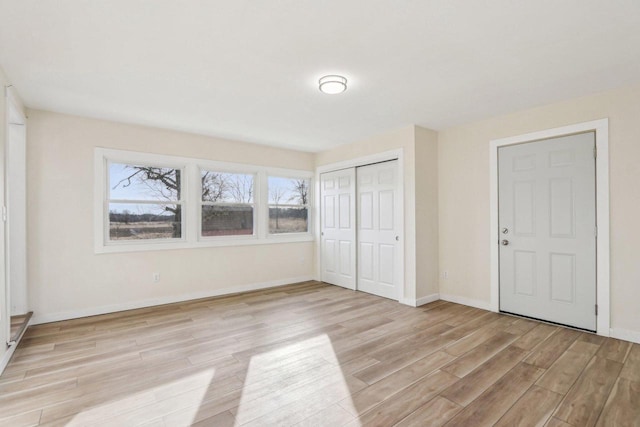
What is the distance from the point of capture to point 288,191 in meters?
5.94

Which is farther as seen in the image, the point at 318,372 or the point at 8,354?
the point at 8,354

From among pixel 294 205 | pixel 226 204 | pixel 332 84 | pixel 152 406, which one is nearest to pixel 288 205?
pixel 294 205

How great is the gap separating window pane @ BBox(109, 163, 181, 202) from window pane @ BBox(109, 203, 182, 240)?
0.13 m

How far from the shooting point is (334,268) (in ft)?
18.9

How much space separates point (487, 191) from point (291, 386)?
3.42m

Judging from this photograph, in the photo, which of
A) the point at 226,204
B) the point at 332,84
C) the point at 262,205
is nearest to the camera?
the point at 332,84

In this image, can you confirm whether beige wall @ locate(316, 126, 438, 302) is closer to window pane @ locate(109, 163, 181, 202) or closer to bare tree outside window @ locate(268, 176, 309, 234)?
bare tree outside window @ locate(268, 176, 309, 234)

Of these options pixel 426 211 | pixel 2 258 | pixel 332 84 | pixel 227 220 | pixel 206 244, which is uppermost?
pixel 332 84

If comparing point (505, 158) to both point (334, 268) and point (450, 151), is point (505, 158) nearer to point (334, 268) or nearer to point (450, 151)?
point (450, 151)

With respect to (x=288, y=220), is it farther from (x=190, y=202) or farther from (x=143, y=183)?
(x=143, y=183)

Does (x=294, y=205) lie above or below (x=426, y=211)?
above

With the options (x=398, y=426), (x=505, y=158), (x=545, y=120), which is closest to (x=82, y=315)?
(x=398, y=426)

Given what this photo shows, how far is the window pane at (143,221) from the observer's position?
423 centimetres

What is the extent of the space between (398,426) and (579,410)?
1.23m
